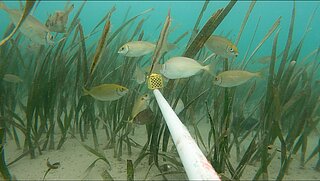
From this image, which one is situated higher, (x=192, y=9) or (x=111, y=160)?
(x=192, y=9)

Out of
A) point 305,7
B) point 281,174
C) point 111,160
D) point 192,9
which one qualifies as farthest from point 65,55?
point 192,9

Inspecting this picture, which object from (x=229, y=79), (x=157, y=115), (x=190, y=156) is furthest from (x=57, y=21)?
(x=190, y=156)

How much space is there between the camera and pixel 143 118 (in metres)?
2.54

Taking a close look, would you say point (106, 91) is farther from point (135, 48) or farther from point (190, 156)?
point (190, 156)

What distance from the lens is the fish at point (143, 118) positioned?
2.52 meters

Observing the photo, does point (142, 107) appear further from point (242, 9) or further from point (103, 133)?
point (242, 9)

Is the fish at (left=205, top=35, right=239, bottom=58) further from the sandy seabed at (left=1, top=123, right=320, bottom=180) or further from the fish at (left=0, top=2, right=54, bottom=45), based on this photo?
the fish at (left=0, top=2, right=54, bottom=45)

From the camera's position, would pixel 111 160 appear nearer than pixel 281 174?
No

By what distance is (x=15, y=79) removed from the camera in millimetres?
3781

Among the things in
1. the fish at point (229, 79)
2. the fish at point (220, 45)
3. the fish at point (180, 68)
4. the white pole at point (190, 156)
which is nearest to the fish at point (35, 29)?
the fish at point (180, 68)

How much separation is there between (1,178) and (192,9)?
110 m

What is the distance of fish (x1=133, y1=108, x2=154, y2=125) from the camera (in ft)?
8.25

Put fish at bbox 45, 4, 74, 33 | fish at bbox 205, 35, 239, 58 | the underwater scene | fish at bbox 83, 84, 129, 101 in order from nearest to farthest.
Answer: the underwater scene < fish at bbox 83, 84, 129, 101 < fish at bbox 205, 35, 239, 58 < fish at bbox 45, 4, 74, 33

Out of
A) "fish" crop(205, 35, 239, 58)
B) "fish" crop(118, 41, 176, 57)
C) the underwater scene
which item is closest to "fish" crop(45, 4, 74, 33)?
the underwater scene
